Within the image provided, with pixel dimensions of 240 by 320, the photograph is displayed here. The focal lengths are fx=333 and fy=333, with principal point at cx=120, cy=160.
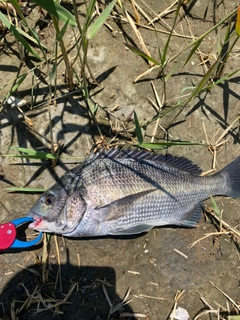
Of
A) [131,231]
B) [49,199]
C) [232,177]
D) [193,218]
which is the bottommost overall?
[193,218]

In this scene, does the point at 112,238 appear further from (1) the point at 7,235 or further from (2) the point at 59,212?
(1) the point at 7,235

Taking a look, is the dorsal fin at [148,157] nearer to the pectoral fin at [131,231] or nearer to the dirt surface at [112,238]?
the dirt surface at [112,238]

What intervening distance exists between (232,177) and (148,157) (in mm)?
855

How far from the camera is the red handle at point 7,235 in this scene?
289 centimetres

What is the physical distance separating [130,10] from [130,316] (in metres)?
3.13

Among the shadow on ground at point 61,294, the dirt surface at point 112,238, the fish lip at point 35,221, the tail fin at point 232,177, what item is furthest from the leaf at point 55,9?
the shadow on ground at point 61,294

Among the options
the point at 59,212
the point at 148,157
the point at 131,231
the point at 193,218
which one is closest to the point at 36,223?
the point at 59,212

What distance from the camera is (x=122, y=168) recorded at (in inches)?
119

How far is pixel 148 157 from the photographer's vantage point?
3188 millimetres

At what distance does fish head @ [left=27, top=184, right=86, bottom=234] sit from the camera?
9.46 feet

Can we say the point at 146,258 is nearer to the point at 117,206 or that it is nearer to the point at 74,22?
the point at 117,206

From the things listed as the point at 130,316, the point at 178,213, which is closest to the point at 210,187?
the point at 178,213

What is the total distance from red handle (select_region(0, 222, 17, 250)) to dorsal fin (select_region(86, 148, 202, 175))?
90cm

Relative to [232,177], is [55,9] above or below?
above
